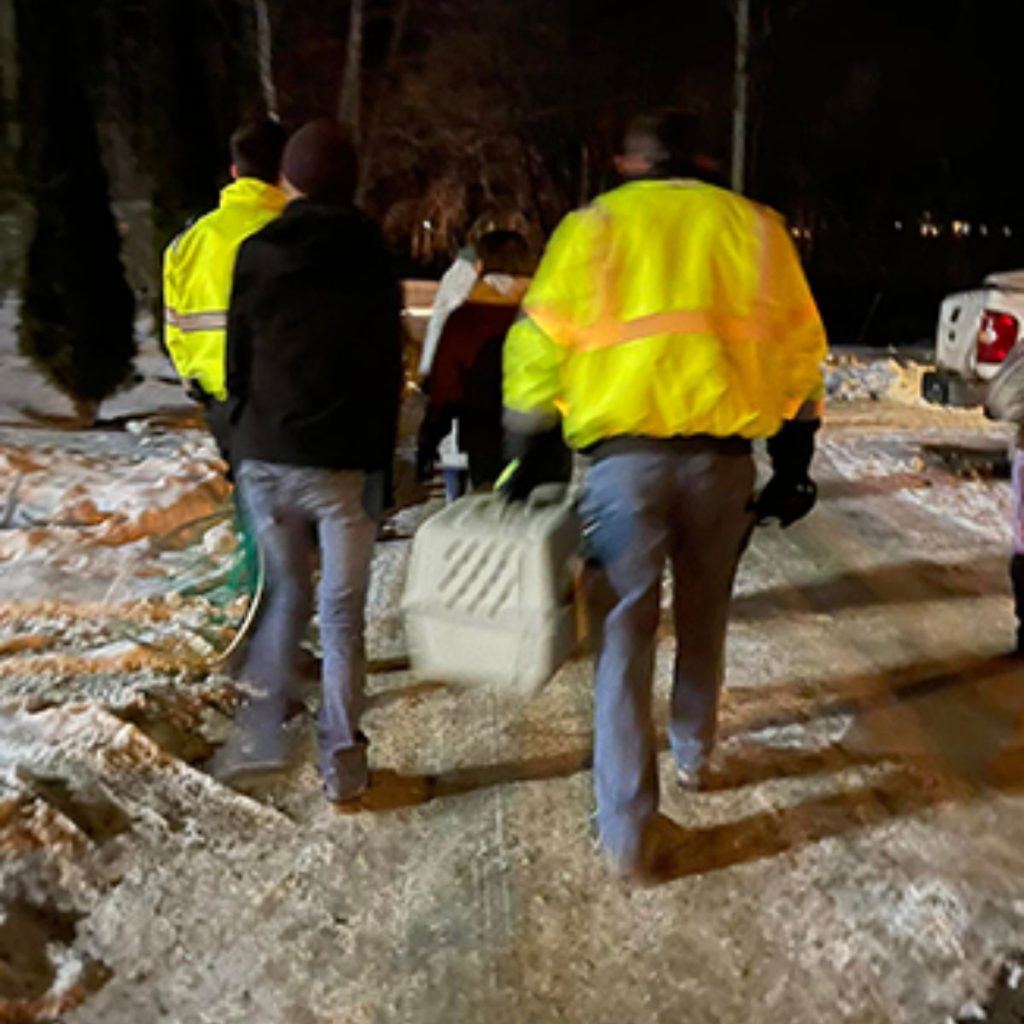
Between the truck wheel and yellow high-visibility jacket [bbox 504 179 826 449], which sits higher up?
yellow high-visibility jacket [bbox 504 179 826 449]

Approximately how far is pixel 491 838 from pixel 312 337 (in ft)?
5.25

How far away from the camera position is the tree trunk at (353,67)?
2247 centimetres

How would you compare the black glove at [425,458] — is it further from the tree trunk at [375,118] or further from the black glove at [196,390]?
the tree trunk at [375,118]

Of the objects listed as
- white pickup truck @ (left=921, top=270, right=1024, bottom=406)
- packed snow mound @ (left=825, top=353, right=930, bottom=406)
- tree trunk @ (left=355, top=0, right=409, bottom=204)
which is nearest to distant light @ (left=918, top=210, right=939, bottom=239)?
tree trunk @ (left=355, top=0, right=409, bottom=204)

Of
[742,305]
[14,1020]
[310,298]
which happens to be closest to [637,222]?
[742,305]

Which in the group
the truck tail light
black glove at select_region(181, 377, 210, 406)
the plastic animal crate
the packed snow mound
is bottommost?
the packed snow mound

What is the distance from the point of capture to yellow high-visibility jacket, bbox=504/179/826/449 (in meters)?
3.34

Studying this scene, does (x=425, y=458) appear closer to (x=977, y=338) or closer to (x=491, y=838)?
(x=491, y=838)

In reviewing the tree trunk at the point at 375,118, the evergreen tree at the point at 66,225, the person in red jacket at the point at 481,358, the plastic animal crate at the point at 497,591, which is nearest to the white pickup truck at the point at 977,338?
the person in red jacket at the point at 481,358

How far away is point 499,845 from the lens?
389cm

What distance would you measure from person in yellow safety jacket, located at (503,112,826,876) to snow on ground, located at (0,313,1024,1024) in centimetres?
42

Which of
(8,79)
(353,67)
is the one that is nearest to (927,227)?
(353,67)

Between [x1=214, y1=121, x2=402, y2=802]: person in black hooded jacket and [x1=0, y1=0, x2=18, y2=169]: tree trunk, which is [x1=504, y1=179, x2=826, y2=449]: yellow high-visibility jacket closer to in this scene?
[x1=214, y1=121, x2=402, y2=802]: person in black hooded jacket

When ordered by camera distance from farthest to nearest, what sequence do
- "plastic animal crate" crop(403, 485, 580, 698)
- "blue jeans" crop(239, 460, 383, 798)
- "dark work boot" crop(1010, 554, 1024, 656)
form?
"dark work boot" crop(1010, 554, 1024, 656) → "blue jeans" crop(239, 460, 383, 798) → "plastic animal crate" crop(403, 485, 580, 698)
